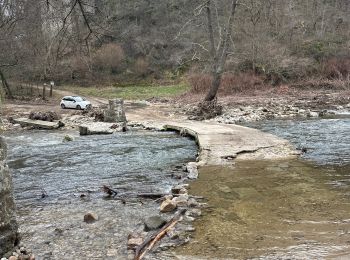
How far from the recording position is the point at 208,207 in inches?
286

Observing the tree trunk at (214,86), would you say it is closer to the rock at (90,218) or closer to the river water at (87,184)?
the river water at (87,184)

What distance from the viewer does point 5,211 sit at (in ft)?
17.1

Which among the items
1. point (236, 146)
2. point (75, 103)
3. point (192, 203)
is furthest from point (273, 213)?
point (75, 103)

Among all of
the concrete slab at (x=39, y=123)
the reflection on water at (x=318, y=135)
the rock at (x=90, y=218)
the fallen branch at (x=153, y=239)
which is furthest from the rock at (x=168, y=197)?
the concrete slab at (x=39, y=123)

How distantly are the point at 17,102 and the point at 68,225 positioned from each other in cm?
3239

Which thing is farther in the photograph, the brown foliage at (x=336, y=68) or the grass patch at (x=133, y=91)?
the grass patch at (x=133, y=91)

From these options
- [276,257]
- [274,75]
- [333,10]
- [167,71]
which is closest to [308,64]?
[274,75]

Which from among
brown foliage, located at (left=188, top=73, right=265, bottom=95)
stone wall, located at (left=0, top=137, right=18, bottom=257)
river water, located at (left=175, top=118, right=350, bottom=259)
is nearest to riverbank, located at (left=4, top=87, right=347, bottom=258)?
river water, located at (left=175, top=118, right=350, bottom=259)

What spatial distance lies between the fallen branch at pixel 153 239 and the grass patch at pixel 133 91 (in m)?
33.6

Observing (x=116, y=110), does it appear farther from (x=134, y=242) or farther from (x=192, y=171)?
(x=134, y=242)

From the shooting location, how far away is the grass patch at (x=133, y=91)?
4156 centimetres

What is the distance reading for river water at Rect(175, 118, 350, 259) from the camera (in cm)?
548

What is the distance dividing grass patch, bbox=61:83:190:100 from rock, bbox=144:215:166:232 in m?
33.6

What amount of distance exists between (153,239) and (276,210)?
217 centimetres
